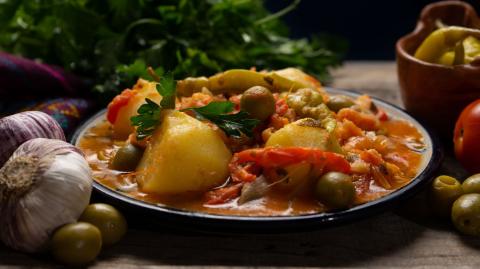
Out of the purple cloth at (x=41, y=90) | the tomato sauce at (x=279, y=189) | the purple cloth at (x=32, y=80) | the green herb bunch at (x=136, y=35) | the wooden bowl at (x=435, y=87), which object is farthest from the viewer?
the green herb bunch at (x=136, y=35)

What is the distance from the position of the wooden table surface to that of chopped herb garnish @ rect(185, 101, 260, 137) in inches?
20.5

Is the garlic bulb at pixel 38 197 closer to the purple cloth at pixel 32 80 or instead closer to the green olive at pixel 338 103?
the green olive at pixel 338 103

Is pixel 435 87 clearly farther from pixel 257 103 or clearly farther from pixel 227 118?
pixel 227 118

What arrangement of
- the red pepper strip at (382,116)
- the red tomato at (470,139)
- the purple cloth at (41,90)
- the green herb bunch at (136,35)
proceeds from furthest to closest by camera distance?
the green herb bunch at (136,35), the purple cloth at (41,90), the red pepper strip at (382,116), the red tomato at (470,139)

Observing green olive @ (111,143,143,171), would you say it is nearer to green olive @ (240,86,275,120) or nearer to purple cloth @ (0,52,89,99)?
green olive @ (240,86,275,120)

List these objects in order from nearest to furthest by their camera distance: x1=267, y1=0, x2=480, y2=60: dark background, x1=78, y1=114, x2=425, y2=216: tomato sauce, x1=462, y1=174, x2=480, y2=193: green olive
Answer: x1=78, y1=114, x2=425, y2=216: tomato sauce, x1=462, y1=174, x2=480, y2=193: green olive, x1=267, y1=0, x2=480, y2=60: dark background

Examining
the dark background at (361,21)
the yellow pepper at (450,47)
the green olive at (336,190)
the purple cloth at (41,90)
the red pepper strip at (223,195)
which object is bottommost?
the dark background at (361,21)

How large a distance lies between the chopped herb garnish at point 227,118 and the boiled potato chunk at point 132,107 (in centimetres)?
50

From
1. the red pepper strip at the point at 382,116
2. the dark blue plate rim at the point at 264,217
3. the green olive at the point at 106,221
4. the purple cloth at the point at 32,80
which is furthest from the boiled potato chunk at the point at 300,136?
the purple cloth at the point at 32,80

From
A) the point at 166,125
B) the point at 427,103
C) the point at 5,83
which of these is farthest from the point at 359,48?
the point at 166,125

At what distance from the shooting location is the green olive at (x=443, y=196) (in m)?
3.16

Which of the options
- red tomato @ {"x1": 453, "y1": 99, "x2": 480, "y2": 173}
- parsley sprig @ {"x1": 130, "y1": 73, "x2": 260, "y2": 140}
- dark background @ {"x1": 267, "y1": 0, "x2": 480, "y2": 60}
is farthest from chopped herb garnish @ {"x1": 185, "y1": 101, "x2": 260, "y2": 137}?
dark background @ {"x1": 267, "y1": 0, "x2": 480, "y2": 60}

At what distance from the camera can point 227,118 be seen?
318 cm

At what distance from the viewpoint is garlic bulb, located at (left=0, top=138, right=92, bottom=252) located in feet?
8.92
